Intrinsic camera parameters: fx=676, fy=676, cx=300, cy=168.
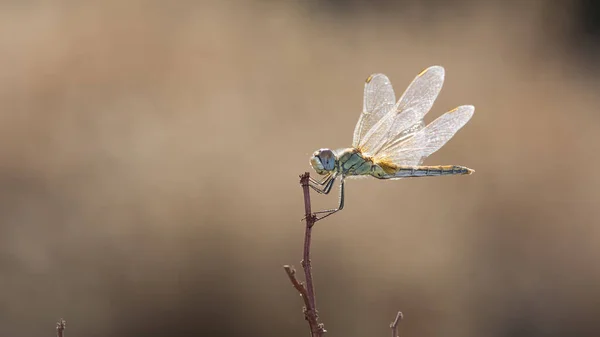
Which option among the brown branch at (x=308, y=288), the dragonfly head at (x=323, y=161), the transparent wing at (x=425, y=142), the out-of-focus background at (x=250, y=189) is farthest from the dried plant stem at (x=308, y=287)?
the out-of-focus background at (x=250, y=189)

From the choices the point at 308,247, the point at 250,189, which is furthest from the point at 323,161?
the point at 250,189

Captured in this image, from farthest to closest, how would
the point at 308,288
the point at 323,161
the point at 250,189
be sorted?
the point at 250,189 → the point at 323,161 → the point at 308,288

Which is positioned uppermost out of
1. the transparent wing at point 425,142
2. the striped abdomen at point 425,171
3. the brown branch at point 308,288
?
the transparent wing at point 425,142

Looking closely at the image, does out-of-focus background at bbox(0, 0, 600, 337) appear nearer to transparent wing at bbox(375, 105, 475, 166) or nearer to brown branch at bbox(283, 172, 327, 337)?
transparent wing at bbox(375, 105, 475, 166)

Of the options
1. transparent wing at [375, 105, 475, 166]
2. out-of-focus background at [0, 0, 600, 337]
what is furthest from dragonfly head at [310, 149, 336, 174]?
Result: out-of-focus background at [0, 0, 600, 337]

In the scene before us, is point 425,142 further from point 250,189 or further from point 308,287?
point 250,189

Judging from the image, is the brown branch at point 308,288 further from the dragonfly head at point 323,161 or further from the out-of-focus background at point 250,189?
the out-of-focus background at point 250,189
